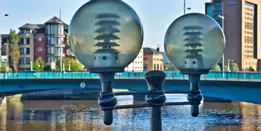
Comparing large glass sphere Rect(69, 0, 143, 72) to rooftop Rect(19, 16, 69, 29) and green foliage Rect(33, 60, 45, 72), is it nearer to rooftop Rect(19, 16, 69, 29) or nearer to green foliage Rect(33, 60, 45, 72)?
green foliage Rect(33, 60, 45, 72)

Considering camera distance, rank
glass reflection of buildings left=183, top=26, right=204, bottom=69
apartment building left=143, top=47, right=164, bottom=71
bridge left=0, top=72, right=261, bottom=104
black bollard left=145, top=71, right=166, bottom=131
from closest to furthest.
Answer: black bollard left=145, top=71, right=166, bottom=131 < glass reflection of buildings left=183, top=26, right=204, bottom=69 < bridge left=0, top=72, right=261, bottom=104 < apartment building left=143, top=47, right=164, bottom=71

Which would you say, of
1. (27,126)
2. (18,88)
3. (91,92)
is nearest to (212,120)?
(27,126)

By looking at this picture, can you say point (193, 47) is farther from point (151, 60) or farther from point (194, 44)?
point (151, 60)

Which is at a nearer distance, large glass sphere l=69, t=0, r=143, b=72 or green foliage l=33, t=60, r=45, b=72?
large glass sphere l=69, t=0, r=143, b=72

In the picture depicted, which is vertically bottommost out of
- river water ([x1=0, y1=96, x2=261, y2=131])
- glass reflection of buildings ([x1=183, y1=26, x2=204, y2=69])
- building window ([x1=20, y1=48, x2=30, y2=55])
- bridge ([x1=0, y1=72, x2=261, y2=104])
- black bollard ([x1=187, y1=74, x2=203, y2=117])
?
river water ([x1=0, y1=96, x2=261, y2=131])

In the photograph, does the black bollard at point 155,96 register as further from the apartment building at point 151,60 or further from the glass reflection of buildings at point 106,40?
the apartment building at point 151,60

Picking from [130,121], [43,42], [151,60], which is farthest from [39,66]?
[151,60]

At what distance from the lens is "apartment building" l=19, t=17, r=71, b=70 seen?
107812 mm

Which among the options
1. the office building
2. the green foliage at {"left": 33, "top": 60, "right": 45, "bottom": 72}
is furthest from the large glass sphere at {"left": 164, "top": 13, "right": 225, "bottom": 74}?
the office building

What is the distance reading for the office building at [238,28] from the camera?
143000 millimetres

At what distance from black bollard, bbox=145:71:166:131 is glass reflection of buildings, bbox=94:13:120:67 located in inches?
22.2

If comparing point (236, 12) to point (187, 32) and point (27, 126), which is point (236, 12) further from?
point (187, 32)

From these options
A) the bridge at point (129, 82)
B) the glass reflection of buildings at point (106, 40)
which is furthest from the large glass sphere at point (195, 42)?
the bridge at point (129, 82)

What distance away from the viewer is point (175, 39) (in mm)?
5109
